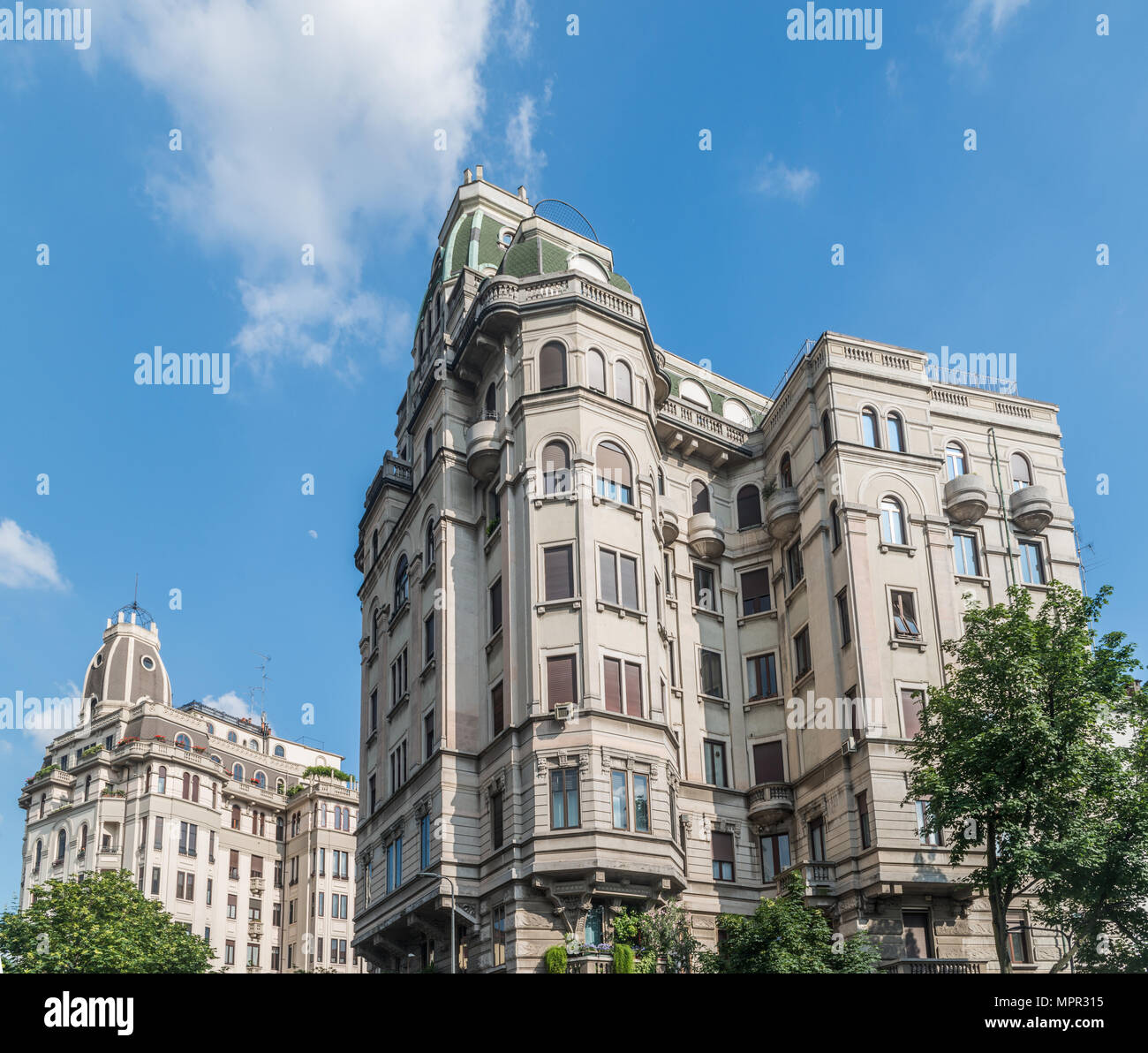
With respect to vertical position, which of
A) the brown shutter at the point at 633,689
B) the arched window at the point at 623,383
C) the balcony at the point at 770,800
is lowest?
the balcony at the point at 770,800

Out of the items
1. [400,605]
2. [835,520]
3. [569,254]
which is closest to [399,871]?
[400,605]

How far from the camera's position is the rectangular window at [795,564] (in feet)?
184

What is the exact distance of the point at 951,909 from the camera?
149ft

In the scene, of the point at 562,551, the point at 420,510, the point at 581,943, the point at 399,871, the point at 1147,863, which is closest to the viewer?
the point at 1147,863

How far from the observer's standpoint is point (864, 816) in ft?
154

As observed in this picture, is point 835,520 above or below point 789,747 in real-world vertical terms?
above

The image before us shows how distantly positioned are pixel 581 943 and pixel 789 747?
15848mm

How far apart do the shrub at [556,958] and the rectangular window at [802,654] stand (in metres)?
18.7

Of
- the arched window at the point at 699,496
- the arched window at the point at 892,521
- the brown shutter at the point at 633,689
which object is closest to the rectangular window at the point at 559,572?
the brown shutter at the point at 633,689

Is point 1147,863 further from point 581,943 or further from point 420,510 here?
point 420,510

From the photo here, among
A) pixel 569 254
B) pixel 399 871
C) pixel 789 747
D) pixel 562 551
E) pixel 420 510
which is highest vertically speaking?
pixel 569 254

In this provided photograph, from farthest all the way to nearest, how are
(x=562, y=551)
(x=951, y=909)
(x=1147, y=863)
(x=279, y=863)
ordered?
(x=279, y=863) → (x=562, y=551) → (x=951, y=909) → (x=1147, y=863)

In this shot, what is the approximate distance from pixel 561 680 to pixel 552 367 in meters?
14.3

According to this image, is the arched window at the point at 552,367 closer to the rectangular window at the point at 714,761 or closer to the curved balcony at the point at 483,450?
the curved balcony at the point at 483,450
